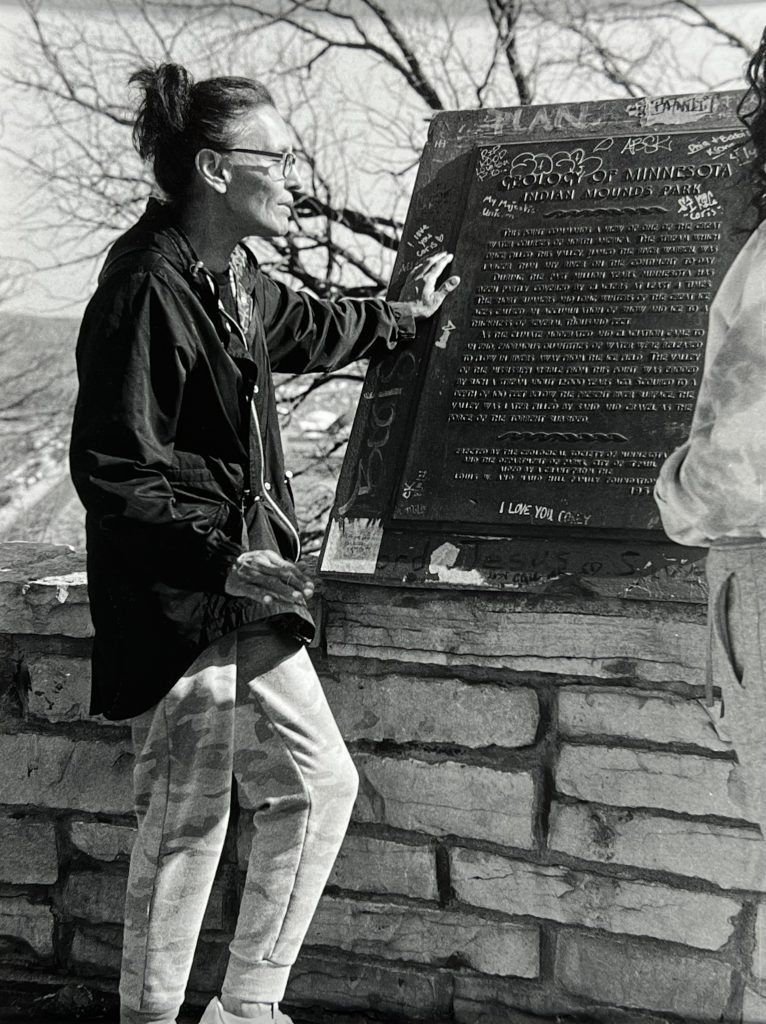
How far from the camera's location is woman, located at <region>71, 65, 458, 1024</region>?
91.5 inches

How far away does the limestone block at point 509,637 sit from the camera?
2777 mm

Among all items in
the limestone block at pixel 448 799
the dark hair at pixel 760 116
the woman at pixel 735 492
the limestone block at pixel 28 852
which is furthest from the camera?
the limestone block at pixel 28 852

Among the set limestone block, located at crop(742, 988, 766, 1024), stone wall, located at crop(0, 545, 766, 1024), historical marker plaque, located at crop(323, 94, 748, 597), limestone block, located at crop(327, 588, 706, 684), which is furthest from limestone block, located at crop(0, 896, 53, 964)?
limestone block, located at crop(742, 988, 766, 1024)

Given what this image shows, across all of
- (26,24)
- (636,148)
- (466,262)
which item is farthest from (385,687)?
(26,24)

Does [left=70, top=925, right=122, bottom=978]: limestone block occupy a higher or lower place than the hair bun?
lower

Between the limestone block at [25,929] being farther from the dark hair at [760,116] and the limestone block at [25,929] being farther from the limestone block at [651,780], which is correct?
the dark hair at [760,116]

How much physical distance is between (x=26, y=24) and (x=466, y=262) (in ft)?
23.8

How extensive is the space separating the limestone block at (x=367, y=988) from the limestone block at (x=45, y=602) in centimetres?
106

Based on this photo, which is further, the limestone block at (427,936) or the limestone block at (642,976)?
the limestone block at (427,936)

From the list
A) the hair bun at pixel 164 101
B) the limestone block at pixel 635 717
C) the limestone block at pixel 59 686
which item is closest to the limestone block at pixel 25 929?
the limestone block at pixel 59 686

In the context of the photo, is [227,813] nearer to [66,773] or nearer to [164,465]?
[164,465]

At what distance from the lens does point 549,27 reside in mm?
8773

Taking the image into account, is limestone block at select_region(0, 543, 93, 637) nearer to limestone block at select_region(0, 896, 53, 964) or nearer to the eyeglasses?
limestone block at select_region(0, 896, 53, 964)

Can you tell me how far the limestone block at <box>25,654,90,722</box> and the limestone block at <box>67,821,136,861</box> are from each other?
0.29m
